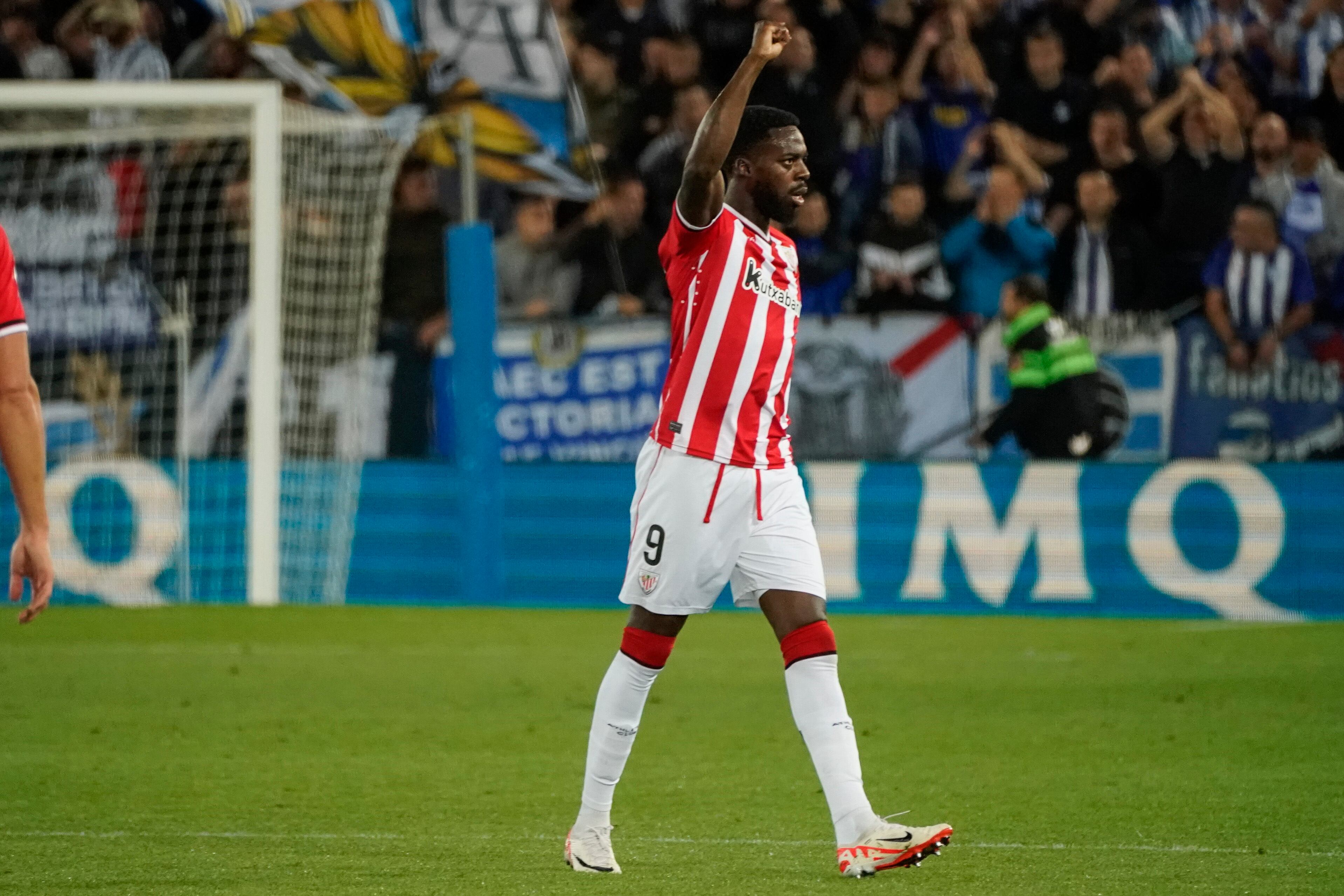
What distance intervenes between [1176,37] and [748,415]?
35.3ft

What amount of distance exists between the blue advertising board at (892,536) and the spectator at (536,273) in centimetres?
164

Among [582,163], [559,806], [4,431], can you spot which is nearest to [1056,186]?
[582,163]

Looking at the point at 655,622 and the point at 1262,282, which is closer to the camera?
the point at 655,622

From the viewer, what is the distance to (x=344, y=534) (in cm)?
1373

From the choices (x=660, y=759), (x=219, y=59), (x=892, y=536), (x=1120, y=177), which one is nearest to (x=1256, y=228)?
(x=1120, y=177)

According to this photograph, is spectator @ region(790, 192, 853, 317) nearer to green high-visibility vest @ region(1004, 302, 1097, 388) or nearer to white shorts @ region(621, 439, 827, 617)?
green high-visibility vest @ region(1004, 302, 1097, 388)

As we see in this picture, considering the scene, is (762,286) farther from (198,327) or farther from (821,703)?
(198,327)

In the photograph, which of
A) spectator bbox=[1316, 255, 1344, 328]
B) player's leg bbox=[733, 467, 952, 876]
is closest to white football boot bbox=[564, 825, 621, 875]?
player's leg bbox=[733, 467, 952, 876]

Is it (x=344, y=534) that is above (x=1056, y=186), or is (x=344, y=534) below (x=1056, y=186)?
below

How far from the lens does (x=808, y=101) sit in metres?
15.0

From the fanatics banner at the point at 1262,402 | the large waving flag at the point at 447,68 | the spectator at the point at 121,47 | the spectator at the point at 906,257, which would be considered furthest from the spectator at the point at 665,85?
the fanatics banner at the point at 1262,402

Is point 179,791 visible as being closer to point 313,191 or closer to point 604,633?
point 604,633

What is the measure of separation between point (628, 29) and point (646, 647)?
37.2 feet

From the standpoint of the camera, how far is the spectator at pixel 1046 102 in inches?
582
